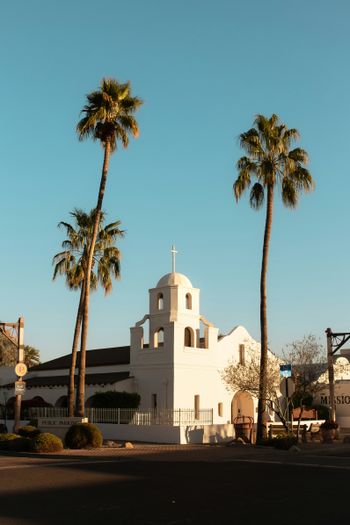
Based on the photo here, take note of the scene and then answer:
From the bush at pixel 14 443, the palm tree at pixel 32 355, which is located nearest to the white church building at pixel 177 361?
the bush at pixel 14 443

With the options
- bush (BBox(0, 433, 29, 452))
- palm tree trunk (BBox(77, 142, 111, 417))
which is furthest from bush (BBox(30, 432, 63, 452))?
palm tree trunk (BBox(77, 142, 111, 417))

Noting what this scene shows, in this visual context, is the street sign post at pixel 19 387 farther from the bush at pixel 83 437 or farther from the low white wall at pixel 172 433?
the low white wall at pixel 172 433

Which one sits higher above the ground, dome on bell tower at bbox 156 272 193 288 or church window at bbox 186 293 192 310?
dome on bell tower at bbox 156 272 193 288

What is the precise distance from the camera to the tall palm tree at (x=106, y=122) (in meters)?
30.7

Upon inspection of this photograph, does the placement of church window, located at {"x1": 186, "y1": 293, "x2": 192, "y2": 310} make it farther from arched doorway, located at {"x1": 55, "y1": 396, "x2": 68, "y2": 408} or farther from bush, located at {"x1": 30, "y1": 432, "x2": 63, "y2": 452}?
bush, located at {"x1": 30, "y1": 432, "x2": 63, "y2": 452}

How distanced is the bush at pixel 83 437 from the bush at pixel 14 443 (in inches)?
74.0

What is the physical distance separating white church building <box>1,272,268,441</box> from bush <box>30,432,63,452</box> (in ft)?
35.3

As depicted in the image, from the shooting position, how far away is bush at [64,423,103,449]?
26906 mm

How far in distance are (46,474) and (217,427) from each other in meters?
15.4

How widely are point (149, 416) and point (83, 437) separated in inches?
239

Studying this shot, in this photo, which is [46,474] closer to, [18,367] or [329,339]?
[18,367]

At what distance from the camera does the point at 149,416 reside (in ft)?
106

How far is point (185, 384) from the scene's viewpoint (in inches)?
1481

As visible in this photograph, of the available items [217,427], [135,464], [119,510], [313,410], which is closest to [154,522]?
[119,510]
